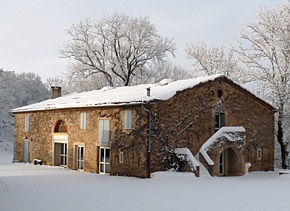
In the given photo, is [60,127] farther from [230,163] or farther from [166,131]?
[230,163]

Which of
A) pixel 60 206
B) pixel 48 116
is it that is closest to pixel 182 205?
pixel 60 206

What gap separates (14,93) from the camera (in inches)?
2221

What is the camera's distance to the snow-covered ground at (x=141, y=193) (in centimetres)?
1259

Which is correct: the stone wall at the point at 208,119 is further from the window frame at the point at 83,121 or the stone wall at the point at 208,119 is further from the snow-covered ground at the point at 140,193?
the window frame at the point at 83,121

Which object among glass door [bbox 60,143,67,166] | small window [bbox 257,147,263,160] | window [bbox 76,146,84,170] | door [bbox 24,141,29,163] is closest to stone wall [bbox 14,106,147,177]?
window [bbox 76,146,84,170]

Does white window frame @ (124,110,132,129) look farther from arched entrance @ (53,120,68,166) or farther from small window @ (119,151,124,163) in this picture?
arched entrance @ (53,120,68,166)

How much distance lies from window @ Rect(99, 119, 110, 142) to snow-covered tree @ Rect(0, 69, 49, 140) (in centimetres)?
3477

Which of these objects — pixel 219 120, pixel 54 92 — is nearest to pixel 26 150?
pixel 54 92

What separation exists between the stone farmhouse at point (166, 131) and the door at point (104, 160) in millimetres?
60

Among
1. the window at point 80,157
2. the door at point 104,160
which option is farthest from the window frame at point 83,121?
the door at point 104,160

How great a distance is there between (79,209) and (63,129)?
1545cm

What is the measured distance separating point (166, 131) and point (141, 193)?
6.30 meters

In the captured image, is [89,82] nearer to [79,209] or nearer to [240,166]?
[240,166]

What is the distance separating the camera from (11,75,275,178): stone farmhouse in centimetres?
2050
